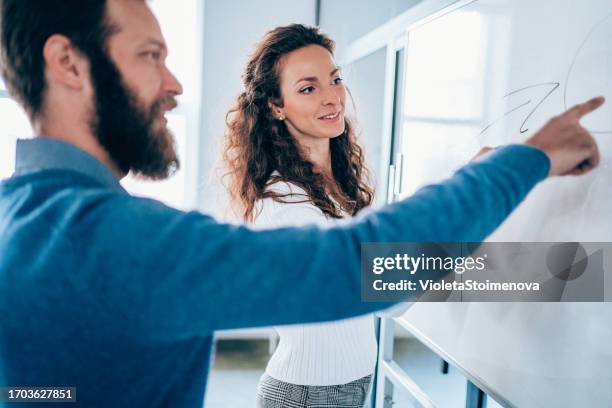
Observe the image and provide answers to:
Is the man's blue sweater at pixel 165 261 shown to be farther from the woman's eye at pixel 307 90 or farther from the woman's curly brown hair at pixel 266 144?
the woman's eye at pixel 307 90

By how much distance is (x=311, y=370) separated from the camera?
0.86 metres

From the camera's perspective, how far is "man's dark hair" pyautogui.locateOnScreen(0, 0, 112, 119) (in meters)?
0.48

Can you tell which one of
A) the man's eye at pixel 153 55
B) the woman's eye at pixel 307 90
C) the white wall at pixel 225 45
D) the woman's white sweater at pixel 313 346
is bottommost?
the woman's white sweater at pixel 313 346

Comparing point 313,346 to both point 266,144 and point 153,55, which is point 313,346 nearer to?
point 266,144

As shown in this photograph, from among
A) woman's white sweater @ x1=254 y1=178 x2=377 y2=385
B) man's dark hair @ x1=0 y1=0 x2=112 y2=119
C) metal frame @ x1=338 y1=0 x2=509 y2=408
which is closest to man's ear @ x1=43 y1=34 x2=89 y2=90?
man's dark hair @ x1=0 y1=0 x2=112 y2=119

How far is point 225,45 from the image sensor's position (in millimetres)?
2520

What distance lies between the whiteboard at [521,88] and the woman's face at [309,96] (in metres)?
0.24

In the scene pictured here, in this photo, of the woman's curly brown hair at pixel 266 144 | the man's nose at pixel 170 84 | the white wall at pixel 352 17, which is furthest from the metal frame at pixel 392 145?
the white wall at pixel 352 17

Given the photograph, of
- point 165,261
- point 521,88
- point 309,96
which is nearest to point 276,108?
point 309,96

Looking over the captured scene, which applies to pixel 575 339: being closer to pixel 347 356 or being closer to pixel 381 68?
pixel 347 356

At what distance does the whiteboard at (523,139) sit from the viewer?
2.01 ft

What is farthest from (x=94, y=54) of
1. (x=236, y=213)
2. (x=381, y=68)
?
(x=381, y=68)

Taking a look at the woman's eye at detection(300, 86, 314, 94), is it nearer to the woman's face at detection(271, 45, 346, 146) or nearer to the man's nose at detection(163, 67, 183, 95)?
the woman's face at detection(271, 45, 346, 146)

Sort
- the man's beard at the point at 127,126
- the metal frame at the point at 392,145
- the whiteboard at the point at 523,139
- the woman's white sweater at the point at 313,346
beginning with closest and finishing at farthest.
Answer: the man's beard at the point at 127,126 < the whiteboard at the point at 523,139 < the woman's white sweater at the point at 313,346 < the metal frame at the point at 392,145
